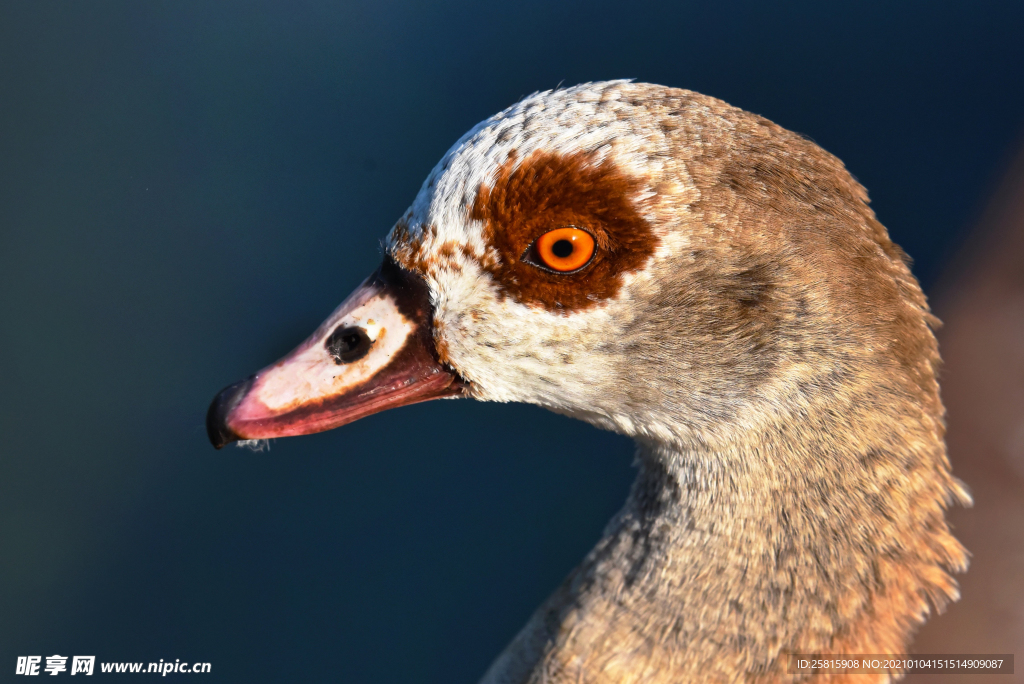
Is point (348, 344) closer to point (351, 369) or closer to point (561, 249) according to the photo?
point (351, 369)

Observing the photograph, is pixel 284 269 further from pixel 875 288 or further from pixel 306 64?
Answer: pixel 875 288

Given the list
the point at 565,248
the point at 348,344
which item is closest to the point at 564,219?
the point at 565,248

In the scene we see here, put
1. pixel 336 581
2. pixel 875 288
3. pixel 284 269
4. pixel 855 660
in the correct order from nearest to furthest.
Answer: pixel 875 288 → pixel 855 660 → pixel 336 581 → pixel 284 269

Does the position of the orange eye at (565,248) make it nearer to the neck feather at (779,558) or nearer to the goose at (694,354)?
the goose at (694,354)

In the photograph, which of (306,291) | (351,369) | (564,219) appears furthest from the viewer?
(306,291)

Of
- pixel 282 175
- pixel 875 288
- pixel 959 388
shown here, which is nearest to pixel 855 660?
pixel 875 288

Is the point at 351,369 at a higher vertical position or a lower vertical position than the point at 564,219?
lower

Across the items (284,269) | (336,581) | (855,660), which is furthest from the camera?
(284,269)

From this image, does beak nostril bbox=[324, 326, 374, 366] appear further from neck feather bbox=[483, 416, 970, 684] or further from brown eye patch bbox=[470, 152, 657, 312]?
neck feather bbox=[483, 416, 970, 684]
